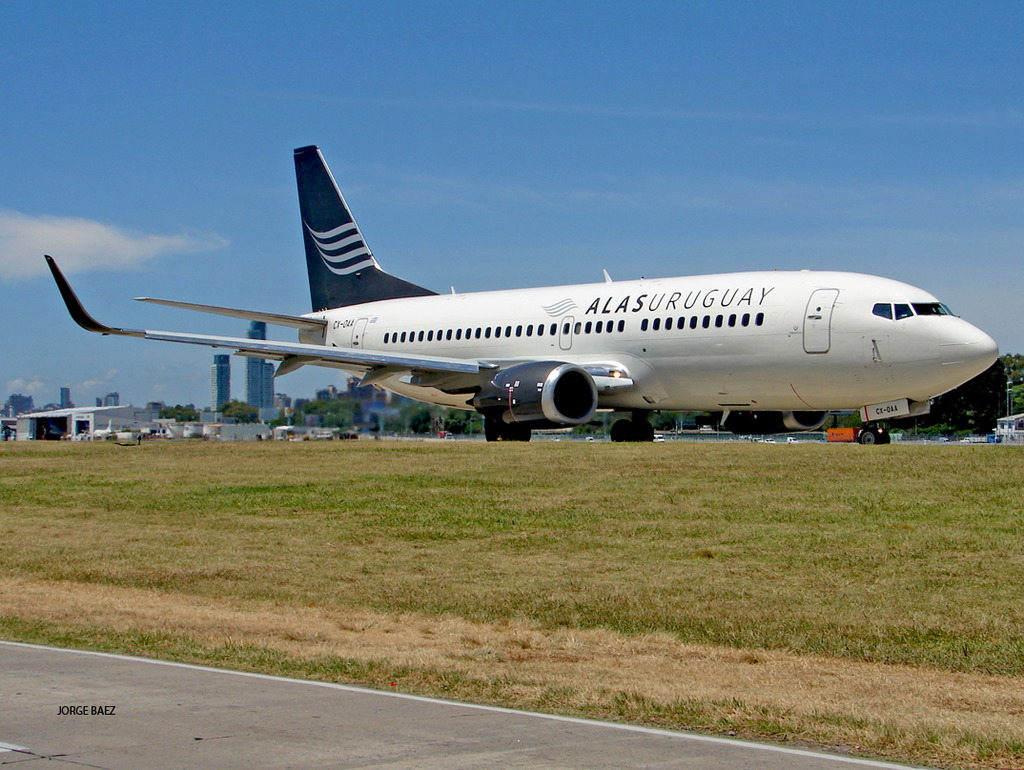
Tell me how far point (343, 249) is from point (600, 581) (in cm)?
3172

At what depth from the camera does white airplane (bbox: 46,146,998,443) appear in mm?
26969

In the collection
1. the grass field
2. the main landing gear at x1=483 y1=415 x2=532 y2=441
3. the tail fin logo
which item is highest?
the tail fin logo

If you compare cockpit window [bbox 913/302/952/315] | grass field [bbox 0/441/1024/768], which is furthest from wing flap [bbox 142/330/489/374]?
cockpit window [bbox 913/302/952/315]

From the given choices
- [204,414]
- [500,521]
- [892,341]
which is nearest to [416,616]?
[500,521]

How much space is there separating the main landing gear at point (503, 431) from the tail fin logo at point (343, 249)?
12777mm

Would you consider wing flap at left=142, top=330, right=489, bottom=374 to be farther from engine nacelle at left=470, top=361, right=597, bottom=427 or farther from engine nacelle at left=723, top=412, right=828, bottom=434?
engine nacelle at left=723, top=412, right=828, bottom=434

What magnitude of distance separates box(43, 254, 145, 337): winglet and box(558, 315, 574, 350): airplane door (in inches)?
451

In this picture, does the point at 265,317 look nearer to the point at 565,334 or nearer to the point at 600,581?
the point at 565,334

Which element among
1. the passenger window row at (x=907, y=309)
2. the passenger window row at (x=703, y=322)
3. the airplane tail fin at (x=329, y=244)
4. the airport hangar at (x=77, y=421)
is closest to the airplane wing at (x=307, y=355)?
the passenger window row at (x=703, y=322)

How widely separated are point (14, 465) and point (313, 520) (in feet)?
44.1

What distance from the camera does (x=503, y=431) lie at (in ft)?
108

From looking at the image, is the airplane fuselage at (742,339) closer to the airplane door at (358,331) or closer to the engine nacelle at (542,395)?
the engine nacelle at (542,395)

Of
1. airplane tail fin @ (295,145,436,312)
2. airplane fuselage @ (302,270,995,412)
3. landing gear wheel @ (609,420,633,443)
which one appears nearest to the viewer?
airplane fuselage @ (302,270,995,412)

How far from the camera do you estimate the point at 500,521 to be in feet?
60.2
